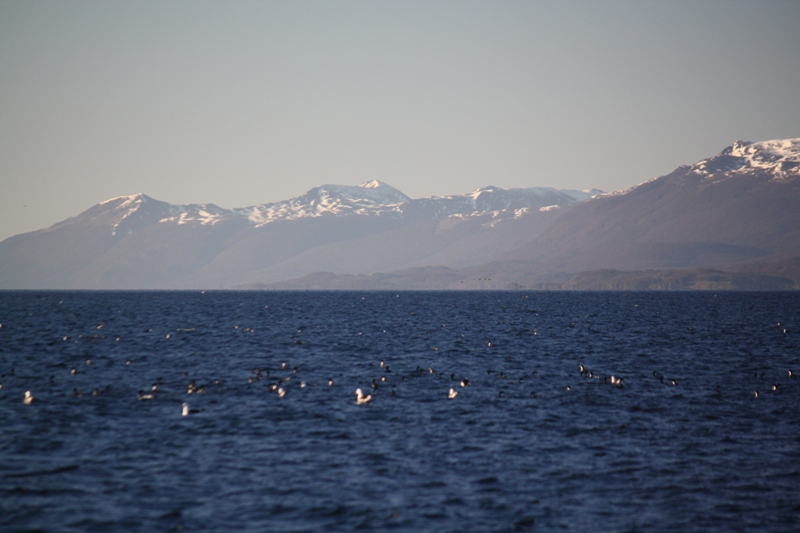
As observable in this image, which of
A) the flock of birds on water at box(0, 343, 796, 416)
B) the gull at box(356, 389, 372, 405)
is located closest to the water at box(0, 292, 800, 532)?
the flock of birds on water at box(0, 343, 796, 416)

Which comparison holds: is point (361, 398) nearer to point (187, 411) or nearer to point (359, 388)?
point (359, 388)

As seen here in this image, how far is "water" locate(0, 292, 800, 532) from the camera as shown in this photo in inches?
1057

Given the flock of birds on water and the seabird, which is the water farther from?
the seabird

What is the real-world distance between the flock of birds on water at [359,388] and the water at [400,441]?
1.03ft

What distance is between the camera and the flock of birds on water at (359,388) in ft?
147

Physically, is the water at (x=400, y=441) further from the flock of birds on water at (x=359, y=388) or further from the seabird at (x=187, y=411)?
the seabird at (x=187, y=411)

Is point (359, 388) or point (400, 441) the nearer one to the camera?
point (400, 441)

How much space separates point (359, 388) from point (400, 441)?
Result: 42.1 feet

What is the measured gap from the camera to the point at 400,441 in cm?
3584

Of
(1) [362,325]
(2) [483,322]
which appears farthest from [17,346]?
(2) [483,322]

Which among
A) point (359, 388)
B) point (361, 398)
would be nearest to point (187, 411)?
point (361, 398)

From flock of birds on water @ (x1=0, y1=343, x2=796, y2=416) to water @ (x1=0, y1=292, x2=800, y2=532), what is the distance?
1.03 feet

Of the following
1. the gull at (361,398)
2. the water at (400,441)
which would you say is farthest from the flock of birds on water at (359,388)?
the water at (400,441)

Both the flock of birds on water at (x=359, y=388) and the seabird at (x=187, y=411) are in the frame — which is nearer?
the seabird at (x=187, y=411)
